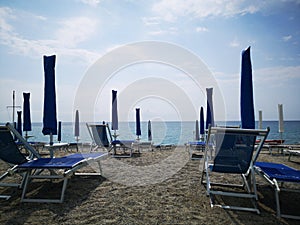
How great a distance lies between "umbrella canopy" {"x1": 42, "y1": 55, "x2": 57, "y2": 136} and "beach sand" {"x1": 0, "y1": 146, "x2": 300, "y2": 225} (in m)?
0.96

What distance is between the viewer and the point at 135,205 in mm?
2643

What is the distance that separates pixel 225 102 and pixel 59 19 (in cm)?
544

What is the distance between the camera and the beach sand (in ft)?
7.39

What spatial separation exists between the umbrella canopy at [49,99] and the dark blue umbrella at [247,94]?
325cm

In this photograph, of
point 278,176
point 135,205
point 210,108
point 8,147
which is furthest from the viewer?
point 210,108

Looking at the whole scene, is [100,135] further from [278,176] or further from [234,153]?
[278,176]

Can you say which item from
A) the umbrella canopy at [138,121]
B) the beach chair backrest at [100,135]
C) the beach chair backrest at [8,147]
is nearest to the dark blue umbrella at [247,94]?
the beach chair backrest at [8,147]

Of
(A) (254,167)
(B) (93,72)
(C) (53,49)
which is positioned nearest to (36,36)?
(C) (53,49)

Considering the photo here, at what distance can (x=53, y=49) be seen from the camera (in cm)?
718

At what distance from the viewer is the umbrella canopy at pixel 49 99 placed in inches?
159

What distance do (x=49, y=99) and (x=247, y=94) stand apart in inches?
134

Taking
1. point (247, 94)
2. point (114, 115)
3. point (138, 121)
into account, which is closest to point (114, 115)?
point (114, 115)

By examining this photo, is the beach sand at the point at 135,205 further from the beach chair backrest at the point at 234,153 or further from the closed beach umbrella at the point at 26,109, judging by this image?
the closed beach umbrella at the point at 26,109

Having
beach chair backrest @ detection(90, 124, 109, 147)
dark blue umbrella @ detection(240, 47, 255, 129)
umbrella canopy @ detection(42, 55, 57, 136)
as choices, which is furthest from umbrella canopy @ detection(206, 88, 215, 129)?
umbrella canopy @ detection(42, 55, 57, 136)
